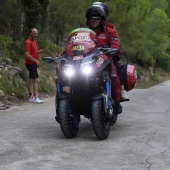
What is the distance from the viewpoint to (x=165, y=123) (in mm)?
7359

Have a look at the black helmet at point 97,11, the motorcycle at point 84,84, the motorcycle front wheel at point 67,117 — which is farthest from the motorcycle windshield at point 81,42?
the motorcycle front wheel at point 67,117

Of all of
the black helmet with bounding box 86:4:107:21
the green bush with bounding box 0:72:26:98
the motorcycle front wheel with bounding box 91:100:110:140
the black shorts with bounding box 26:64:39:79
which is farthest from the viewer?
the black shorts with bounding box 26:64:39:79

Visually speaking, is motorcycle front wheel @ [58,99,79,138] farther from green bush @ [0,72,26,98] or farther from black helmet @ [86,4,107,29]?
green bush @ [0,72,26,98]

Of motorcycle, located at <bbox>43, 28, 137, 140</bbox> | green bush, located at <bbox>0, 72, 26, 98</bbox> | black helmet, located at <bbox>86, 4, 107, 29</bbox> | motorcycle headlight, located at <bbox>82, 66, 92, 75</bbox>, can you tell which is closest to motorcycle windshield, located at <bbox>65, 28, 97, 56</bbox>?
motorcycle, located at <bbox>43, 28, 137, 140</bbox>

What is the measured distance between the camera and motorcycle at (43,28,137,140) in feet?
18.4

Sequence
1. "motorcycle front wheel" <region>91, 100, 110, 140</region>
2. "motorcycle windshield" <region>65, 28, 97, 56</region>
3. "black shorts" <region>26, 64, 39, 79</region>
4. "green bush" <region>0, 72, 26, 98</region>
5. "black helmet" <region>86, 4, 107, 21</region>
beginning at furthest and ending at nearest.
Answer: "black shorts" <region>26, 64, 39, 79</region> < "green bush" <region>0, 72, 26, 98</region> < "black helmet" <region>86, 4, 107, 21</region> < "motorcycle windshield" <region>65, 28, 97, 56</region> < "motorcycle front wheel" <region>91, 100, 110, 140</region>

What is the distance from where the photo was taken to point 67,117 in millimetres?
5660

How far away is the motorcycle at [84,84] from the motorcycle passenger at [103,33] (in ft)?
1.23

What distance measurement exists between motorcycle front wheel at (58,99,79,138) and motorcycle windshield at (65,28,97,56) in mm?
699

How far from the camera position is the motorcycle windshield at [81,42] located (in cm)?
580

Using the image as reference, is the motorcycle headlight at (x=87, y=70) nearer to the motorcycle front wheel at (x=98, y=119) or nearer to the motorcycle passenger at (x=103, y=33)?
the motorcycle front wheel at (x=98, y=119)

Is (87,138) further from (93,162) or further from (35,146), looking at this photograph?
(93,162)

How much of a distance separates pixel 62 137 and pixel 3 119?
199 centimetres

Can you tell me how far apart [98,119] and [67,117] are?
0.43 metres
